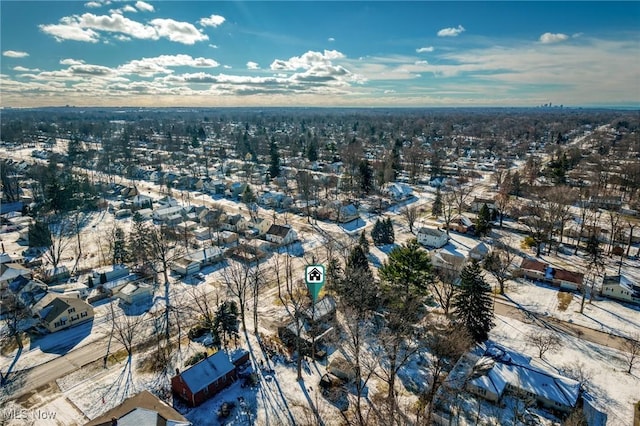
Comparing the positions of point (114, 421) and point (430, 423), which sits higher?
point (114, 421)

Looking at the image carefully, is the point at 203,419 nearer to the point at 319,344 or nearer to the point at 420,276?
the point at 319,344

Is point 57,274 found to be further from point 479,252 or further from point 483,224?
point 483,224

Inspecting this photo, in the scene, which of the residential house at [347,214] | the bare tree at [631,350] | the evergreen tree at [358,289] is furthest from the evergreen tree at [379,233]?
the bare tree at [631,350]

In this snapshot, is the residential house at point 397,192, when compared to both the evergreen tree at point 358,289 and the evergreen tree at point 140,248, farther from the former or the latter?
the evergreen tree at point 140,248

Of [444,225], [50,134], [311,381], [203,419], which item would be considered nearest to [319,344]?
[311,381]

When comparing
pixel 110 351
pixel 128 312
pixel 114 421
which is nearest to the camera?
Answer: pixel 114 421

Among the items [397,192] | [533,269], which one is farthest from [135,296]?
[397,192]
